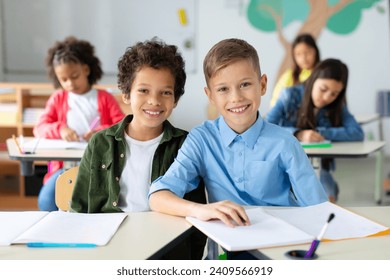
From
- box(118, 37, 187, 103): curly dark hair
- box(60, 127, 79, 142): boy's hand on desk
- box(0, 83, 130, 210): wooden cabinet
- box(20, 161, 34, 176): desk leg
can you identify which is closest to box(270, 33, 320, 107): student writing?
box(0, 83, 130, 210): wooden cabinet

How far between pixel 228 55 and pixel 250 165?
0.94 feet

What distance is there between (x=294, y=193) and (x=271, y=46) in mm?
3554

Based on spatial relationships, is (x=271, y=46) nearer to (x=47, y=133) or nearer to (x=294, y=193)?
(x=47, y=133)

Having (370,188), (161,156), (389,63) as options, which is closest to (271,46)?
(389,63)

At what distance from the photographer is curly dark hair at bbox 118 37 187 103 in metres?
1.56

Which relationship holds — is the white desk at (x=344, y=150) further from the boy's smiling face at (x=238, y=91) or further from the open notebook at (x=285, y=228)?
the open notebook at (x=285, y=228)

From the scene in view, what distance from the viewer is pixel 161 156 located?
1.58 m

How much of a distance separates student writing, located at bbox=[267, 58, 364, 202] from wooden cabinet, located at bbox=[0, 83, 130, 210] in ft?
4.14

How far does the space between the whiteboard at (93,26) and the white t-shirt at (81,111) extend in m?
1.54

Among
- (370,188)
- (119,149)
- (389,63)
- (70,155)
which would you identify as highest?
A: (389,63)

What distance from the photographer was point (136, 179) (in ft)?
5.13

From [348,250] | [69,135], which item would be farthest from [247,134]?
[69,135]

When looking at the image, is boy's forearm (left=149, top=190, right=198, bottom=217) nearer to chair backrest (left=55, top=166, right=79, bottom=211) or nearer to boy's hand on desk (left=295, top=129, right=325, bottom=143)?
chair backrest (left=55, top=166, right=79, bottom=211)

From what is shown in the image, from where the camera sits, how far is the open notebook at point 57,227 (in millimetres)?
1093
